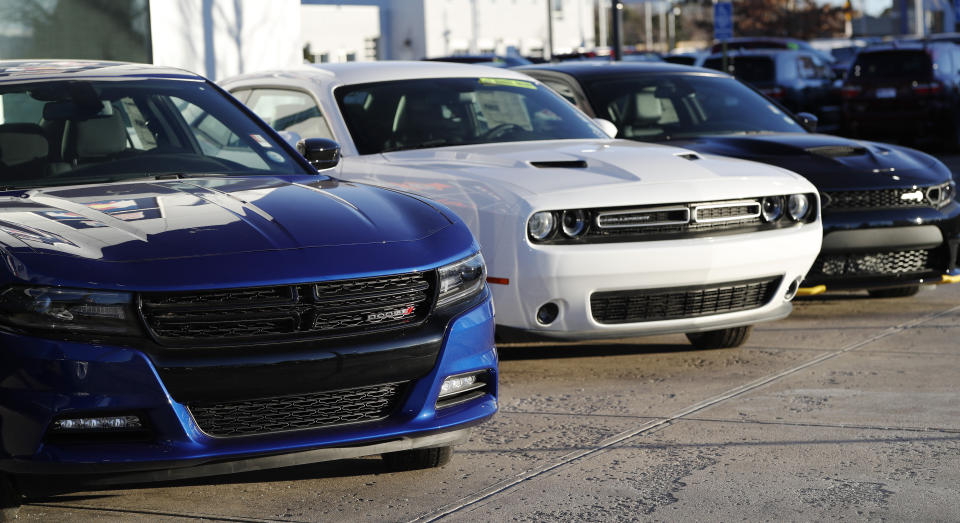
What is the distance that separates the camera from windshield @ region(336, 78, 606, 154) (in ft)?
24.9

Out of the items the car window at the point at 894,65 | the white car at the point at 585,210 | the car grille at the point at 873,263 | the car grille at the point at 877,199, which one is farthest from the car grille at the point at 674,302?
the car window at the point at 894,65

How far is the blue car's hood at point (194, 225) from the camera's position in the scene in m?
4.12

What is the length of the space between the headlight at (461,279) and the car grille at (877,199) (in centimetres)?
376

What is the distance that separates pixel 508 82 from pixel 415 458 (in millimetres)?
3650

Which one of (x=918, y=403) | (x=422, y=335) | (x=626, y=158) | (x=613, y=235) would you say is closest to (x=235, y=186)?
(x=422, y=335)

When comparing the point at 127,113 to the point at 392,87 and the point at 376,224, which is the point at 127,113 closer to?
the point at 376,224

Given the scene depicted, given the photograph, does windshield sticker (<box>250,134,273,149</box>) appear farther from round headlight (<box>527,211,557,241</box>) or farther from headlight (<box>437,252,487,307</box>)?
headlight (<box>437,252,487,307</box>)

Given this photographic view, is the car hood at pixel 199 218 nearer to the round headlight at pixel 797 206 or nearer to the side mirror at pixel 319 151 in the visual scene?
the side mirror at pixel 319 151

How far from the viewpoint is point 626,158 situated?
23.0 feet

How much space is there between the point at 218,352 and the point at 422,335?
2.13 feet

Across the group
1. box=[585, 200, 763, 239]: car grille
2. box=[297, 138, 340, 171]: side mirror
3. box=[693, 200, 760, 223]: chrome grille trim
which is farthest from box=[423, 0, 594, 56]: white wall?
box=[297, 138, 340, 171]: side mirror

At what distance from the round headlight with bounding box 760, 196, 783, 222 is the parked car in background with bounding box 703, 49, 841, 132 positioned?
17.8m

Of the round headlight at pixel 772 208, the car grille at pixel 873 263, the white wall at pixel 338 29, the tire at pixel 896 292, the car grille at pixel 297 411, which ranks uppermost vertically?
the white wall at pixel 338 29

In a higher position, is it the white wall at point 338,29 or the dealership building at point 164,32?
the white wall at point 338,29
